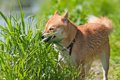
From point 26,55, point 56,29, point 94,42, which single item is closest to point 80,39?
point 94,42

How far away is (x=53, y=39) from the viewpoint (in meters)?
6.73

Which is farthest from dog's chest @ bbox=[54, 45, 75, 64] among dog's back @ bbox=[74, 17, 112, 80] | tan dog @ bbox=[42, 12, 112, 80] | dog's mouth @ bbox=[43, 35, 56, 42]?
dog's mouth @ bbox=[43, 35, 56, 42]

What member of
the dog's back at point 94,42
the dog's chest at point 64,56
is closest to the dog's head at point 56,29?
the dog's chest at point 64,56

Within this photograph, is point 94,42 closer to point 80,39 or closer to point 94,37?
point 94,37

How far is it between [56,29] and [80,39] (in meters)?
0.60

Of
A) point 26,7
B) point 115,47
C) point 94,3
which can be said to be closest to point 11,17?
point 115,47

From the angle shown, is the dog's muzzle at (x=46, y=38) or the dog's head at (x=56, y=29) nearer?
the dog's muzzle at (x=46, y=38)

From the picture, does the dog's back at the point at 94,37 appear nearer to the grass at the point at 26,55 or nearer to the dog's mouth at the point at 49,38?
the dog's mouth at the point at 49,38

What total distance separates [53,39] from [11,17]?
0.61m

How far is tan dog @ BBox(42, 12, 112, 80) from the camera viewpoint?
6.88m

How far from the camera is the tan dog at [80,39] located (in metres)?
6.88

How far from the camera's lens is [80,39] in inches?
290

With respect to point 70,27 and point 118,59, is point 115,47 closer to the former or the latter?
point 118,59

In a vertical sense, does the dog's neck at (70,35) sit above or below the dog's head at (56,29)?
below
